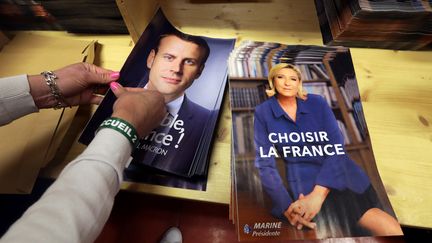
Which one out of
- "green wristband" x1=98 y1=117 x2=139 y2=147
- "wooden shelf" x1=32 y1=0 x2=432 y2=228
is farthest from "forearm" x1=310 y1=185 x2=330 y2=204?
"green wristband" x1=98 y1=117 x2=139 y2=147

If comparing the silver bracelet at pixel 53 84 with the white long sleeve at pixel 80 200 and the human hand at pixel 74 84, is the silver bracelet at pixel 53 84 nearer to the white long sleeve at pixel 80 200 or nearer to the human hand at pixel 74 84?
the human hand at pixel 74 84

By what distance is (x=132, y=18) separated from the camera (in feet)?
1.92

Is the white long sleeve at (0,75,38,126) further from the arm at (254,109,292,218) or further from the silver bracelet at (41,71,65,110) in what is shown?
the arm at (254,109,292,218)

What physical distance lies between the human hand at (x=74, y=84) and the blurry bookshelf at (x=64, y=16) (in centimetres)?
15

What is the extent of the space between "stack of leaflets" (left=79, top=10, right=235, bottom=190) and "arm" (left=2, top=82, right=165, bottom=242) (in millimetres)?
63

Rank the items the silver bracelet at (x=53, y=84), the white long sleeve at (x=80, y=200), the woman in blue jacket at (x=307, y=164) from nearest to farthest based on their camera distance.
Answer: the white long sleeve at (x=80, y=200), the woman in blue jacket at (x=307, y=164), the silver bracelet at (x=53, y=84)

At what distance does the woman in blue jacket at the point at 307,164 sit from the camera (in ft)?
1.34

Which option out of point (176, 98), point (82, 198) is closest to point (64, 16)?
point (176, 98)

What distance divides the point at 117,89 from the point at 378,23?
1.69 feet

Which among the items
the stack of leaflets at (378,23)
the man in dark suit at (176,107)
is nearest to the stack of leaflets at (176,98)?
the man in dark suit at (176,107)

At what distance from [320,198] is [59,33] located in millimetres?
681

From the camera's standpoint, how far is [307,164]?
1.46 feet

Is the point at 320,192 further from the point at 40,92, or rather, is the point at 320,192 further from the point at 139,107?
the point at 40,92

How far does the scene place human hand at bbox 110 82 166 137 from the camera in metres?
0.44
